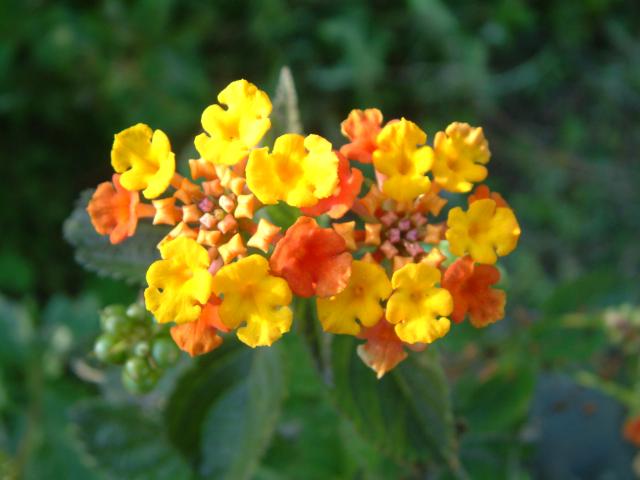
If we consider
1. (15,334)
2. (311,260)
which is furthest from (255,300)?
(15,334)

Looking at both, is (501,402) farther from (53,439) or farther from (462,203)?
(53,439)

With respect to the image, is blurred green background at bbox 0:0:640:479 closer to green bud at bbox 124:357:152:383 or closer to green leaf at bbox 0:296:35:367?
green leaf at bbox 0:296:35:367

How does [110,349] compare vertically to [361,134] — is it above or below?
below

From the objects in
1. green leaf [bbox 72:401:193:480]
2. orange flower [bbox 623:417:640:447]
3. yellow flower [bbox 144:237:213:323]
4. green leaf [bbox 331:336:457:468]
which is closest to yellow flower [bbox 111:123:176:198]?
yellow flower [bbox 144:237:213:323]

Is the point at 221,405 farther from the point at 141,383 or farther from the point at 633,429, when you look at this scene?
the point at 633,429

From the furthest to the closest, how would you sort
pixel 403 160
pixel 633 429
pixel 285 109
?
pixel 633 429
pixel 285 109
pixel 403 160

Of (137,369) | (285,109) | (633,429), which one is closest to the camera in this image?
(137,369)
